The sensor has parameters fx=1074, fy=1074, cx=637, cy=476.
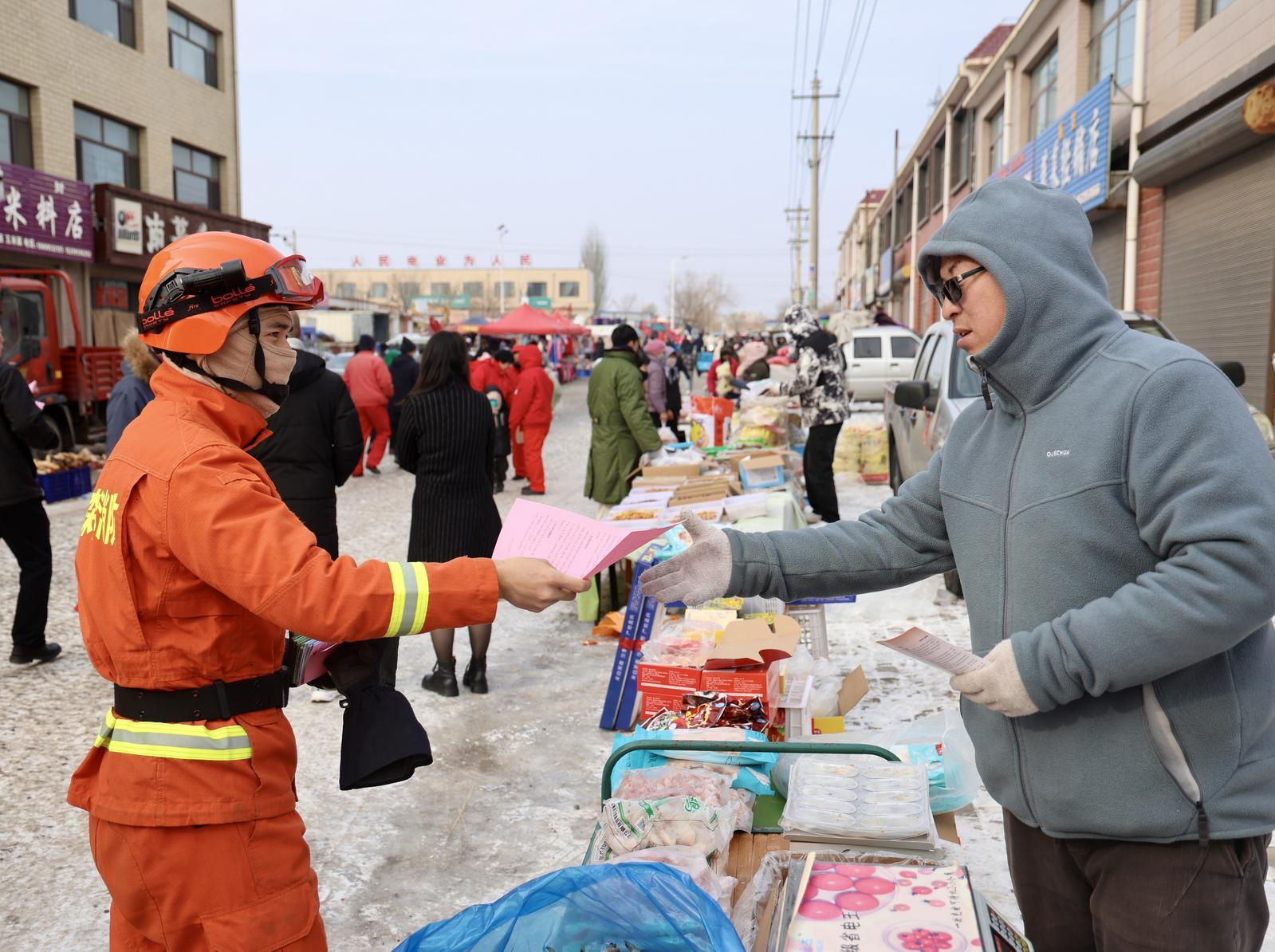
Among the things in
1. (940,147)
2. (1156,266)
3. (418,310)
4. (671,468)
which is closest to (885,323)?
(940,147)

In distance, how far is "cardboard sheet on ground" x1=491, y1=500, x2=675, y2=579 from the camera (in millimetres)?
2418

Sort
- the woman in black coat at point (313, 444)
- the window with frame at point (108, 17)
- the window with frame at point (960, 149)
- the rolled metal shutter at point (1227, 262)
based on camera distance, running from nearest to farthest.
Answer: the woman in black coat at point (313, 444), the rolled metal shutter at point (1227, 262), the window with frame at point (108, 17), the window with frame at point (960, 149)

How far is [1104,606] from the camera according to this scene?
178 centimetres

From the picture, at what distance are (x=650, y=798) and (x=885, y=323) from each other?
26.1 m

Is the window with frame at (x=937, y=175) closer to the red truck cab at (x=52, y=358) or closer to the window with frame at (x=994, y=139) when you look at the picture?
the window with frame at (x=994, y=139)

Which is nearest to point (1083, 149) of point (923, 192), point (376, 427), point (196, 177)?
point (376, 427)

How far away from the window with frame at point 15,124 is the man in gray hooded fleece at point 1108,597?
21105mm

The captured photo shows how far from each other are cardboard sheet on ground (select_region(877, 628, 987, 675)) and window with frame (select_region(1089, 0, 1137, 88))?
51.2 feet

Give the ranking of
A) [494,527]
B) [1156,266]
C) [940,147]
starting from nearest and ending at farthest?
[494,527]
[1156,266]
[940,147]

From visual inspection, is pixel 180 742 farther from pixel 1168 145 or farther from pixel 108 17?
pixel 108 17

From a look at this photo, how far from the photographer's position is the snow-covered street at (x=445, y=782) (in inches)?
156

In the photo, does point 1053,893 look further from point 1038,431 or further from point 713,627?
point 713,627

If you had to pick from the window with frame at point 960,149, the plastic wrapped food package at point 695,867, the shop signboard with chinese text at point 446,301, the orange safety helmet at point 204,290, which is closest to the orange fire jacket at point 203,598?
the orange safety helmet at point 204,290

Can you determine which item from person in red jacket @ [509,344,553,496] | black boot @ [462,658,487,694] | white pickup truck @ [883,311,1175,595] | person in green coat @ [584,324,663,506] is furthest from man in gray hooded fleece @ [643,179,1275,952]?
person in red jacket @ [509,344,553,496]
